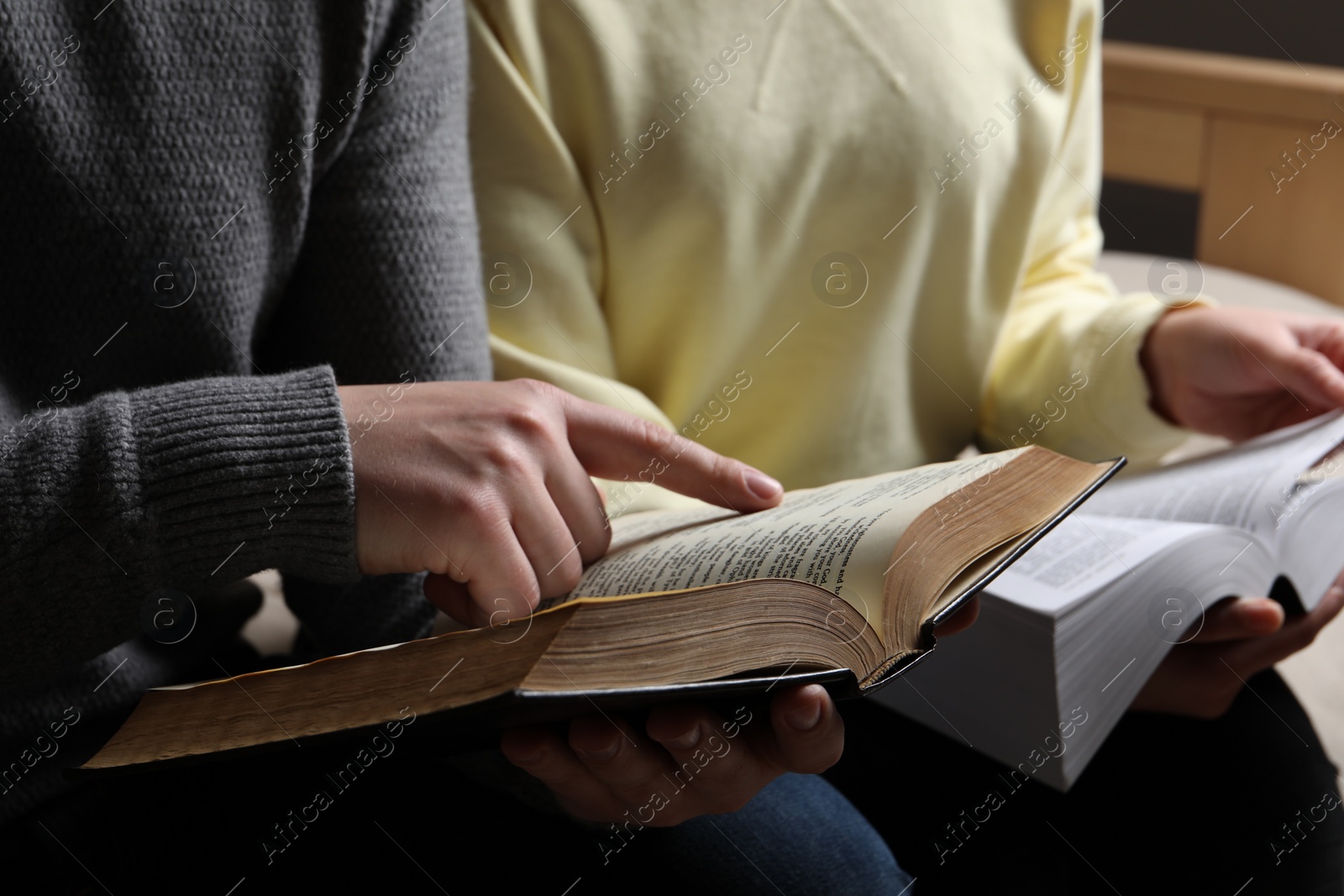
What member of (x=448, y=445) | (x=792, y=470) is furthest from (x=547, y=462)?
(x=792, y=470)

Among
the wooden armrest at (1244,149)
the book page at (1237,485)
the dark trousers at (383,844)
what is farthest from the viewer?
the wooden armrest at (1244,149)

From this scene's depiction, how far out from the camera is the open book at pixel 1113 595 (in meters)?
0.49

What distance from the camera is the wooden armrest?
109 cm

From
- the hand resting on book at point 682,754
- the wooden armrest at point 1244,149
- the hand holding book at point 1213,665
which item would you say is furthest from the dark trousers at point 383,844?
the wooden armrest at point 1244,149

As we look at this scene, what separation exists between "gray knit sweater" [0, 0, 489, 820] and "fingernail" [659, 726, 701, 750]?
0.48 ft

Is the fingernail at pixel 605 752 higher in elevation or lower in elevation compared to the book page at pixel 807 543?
lower

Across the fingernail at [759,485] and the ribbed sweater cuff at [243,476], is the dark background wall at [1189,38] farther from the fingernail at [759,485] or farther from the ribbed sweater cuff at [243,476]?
the ribbed sweater cuff at [243,476]

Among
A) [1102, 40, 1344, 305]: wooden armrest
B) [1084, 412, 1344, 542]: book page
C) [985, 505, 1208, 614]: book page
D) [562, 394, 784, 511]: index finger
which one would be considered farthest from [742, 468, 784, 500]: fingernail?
[1102, 40, 1344, 305]: wooden armrest

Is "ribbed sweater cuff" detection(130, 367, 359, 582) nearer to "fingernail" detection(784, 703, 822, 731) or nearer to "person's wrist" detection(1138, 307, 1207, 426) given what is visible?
"fingernail" detection(784, 703, 822, 731)

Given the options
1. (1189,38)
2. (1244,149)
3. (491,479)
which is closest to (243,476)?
(491,479)

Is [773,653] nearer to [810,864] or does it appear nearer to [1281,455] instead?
[810,864]

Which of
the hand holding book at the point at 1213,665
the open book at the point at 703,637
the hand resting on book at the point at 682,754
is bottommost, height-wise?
the hand holding book at the point at 1213,665

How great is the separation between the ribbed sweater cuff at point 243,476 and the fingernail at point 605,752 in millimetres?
120

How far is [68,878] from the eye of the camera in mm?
438
